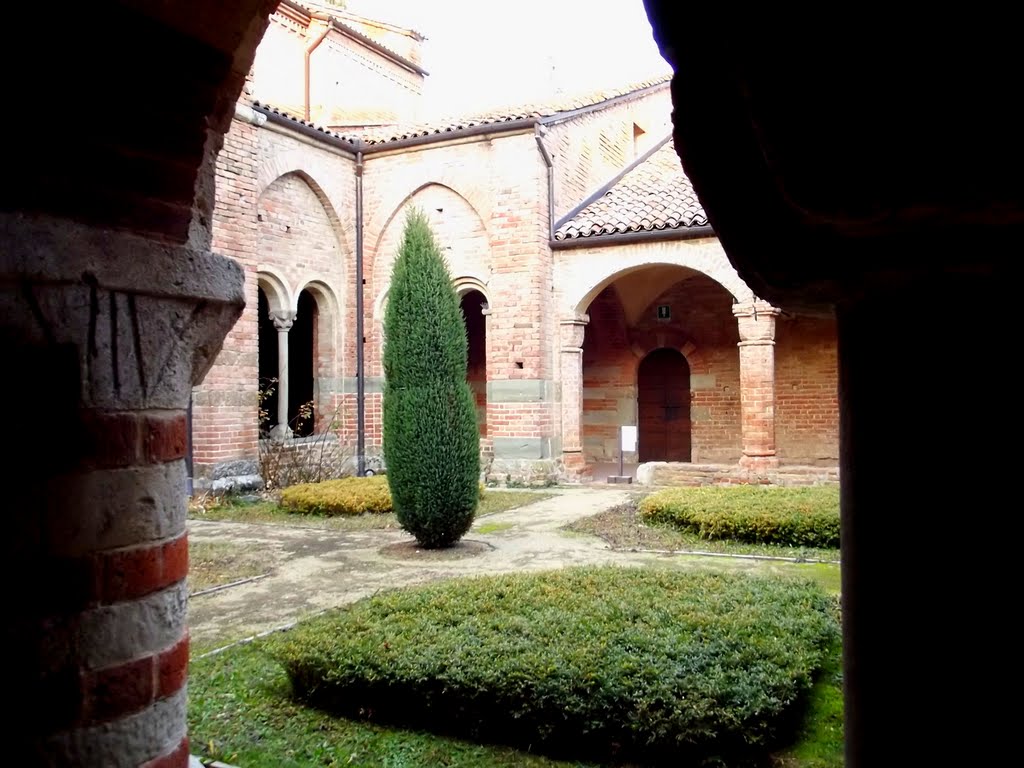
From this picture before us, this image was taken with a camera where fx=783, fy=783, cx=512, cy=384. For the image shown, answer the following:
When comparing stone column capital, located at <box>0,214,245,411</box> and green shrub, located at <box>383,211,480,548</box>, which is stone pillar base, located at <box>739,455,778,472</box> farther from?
stone column capital, located at <box>0,214,245,411</box>

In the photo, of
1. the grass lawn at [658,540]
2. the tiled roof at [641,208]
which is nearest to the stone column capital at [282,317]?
the tiled roof at [641,208]

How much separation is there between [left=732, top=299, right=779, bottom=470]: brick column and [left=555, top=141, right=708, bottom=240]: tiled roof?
66.5 inches

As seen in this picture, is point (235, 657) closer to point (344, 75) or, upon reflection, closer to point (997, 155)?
point (997, 155)

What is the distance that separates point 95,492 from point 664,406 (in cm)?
1548

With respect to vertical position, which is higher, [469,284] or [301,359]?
[469,284]

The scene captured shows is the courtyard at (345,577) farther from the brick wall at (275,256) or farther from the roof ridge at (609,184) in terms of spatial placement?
the roof ridge at (609,184)

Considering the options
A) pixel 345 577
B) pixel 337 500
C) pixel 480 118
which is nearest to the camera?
pixel 345 577

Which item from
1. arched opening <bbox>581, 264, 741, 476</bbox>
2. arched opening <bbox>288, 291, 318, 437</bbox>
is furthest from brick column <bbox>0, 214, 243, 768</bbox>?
arched opening <bbox>288, 291, 318, 437</bbox>

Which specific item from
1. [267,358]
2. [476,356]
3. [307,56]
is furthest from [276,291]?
[307,56]

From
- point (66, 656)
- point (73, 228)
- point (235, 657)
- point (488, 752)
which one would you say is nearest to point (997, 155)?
point (73, 228)

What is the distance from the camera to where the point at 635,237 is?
40.2ft

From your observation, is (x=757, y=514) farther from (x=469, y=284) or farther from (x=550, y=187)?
(x=469, y=284)

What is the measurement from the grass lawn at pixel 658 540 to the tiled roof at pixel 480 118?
679 centimetres

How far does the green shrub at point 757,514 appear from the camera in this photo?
7.51m
